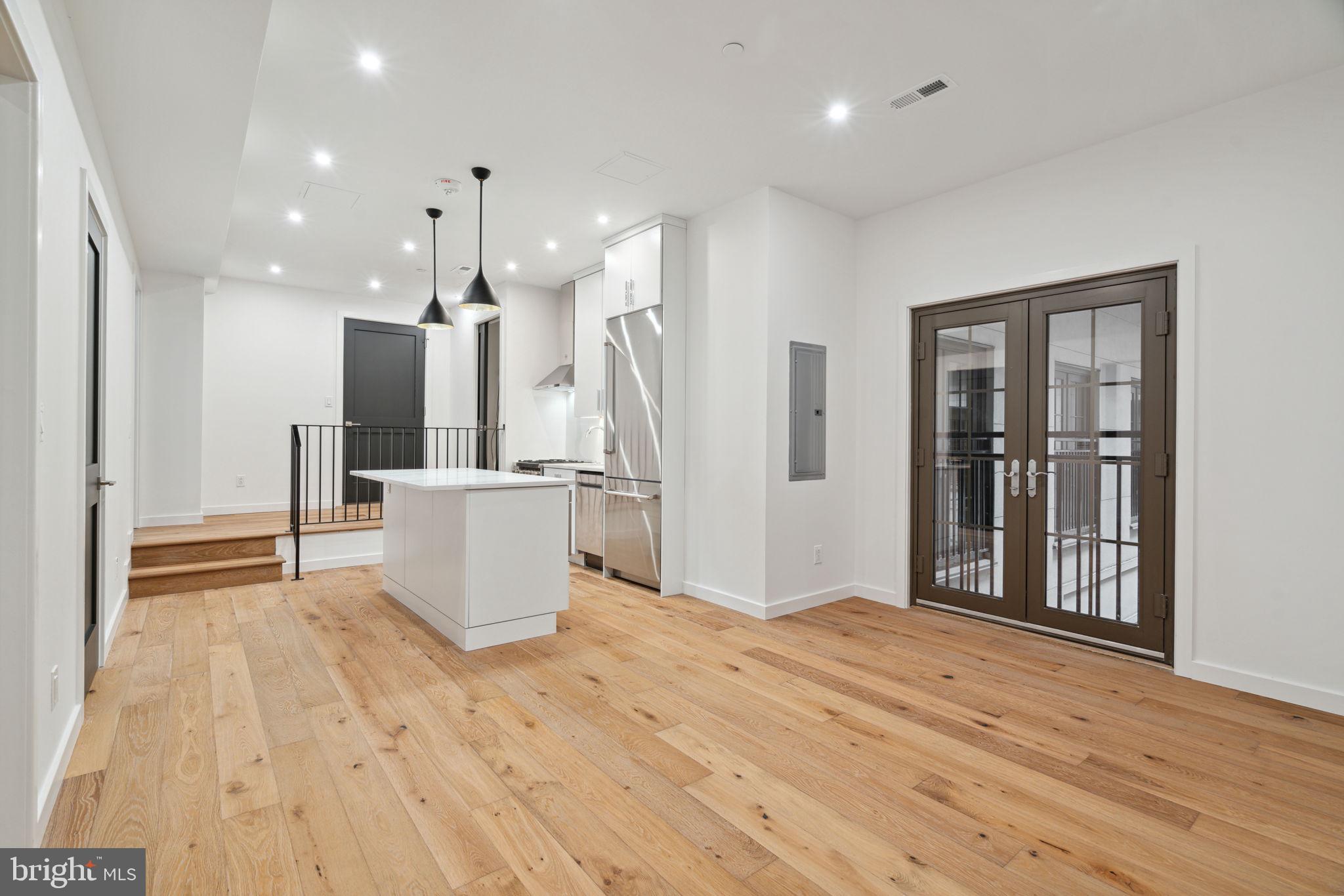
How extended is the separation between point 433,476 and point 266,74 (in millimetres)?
2284

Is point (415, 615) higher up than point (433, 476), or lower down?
lower down

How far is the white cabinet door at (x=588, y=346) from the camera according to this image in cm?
584

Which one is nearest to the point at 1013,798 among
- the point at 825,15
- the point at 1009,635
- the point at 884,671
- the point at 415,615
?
the point at 884,671

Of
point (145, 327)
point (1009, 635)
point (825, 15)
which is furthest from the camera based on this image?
point (145, 327)

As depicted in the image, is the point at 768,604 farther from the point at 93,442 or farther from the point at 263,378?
the point at 263,378

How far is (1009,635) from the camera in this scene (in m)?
3.70

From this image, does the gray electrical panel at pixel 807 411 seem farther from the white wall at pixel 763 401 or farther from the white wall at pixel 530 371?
the white wall at pixel 530 371

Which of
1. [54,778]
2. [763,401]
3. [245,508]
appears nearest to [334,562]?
[245,508]

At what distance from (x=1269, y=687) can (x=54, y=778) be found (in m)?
4.78

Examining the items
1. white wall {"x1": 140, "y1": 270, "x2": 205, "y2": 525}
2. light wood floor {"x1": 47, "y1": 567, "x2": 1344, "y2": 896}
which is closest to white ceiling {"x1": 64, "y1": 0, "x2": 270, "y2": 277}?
white wall {"x1": 140, "y1": 270, "x2": 205, "y2": 525}

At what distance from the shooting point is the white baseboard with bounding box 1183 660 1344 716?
8.77 ft

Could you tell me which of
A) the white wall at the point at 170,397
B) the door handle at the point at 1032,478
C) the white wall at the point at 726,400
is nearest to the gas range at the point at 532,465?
the white wall at the point at 726,400

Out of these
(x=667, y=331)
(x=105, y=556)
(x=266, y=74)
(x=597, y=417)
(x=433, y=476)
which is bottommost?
(x=105, y=556)

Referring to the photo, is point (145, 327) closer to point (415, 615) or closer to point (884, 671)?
point (415, 615)
